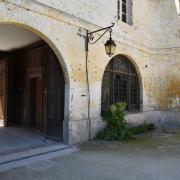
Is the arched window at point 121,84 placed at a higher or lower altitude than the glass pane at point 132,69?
lower

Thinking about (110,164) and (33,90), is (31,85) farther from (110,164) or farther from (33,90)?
(110,164)

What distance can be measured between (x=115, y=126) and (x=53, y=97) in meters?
2.06

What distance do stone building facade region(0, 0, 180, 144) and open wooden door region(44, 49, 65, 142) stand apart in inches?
10.0

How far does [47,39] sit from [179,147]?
449cm

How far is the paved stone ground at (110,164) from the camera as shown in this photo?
4000mm

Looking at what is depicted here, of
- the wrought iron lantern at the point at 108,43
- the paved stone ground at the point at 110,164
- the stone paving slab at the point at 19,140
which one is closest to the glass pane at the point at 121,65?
the wrought iron lantern at the point at 108,43

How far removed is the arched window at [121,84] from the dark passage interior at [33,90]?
174 cm

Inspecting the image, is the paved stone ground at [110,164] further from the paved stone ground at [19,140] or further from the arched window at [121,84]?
the arched window at [121,84]

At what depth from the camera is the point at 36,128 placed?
26.3ft

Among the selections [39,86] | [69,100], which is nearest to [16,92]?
[39,86]

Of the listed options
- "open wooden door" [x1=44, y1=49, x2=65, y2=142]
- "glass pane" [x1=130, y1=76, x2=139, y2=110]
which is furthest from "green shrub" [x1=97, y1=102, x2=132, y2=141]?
"glass pane" [x1=130, y1=76, x2=139, y2=110]

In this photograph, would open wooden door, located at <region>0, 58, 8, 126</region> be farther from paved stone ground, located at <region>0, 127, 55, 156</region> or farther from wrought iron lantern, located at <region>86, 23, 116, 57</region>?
wrought iron lantern, located at <region>86, 23, 116, 57</region>

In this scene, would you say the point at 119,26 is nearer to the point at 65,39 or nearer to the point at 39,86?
the point at 65,39

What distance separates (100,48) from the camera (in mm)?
7051
